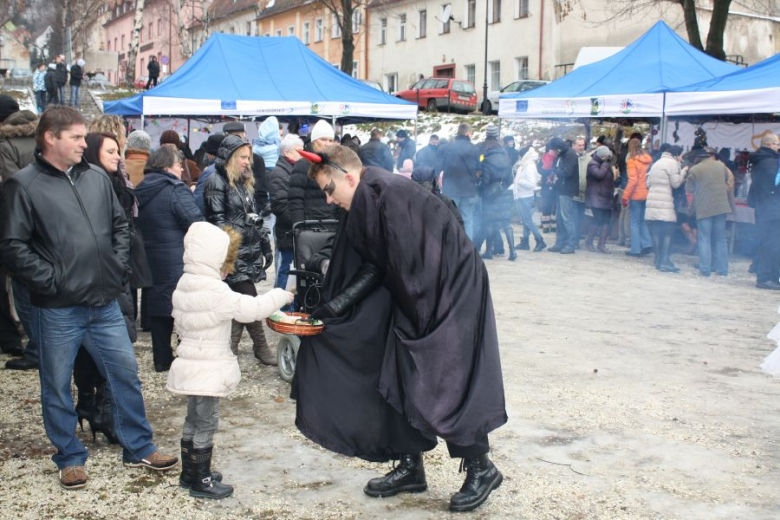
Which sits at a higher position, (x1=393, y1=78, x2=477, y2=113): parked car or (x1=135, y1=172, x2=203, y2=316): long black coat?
(x1=393, y1=78, x2=477, y2=113): parked car

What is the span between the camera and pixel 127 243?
4438mm

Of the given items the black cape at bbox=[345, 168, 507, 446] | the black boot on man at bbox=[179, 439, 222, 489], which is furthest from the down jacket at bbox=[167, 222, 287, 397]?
the black cape at bbox=[345, 168, 507, 446]

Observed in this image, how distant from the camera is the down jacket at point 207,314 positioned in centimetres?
411

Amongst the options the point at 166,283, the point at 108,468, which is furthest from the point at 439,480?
the point at 166,283

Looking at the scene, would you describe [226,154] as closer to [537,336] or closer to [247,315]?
[247,315]

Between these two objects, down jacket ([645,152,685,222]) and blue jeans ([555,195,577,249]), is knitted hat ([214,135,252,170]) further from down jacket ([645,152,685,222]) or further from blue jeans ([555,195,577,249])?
blue jeans ([555,195,577,249])

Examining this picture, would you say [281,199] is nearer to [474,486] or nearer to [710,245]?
[474,486]

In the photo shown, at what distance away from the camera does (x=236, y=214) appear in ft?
21.4

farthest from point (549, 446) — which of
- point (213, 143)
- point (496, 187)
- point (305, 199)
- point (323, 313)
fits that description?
point (496, 187)

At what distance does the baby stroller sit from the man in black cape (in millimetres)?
1336

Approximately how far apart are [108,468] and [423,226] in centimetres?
224

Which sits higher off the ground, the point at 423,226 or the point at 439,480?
the point at 423,226

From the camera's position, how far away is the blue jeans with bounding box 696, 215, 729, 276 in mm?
12172

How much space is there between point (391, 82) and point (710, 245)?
122ft
